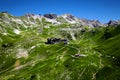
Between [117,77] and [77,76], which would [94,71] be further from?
[117,77]

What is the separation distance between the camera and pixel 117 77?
172m

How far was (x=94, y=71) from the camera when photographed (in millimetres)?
195750

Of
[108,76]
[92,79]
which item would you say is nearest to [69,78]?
[92,79]

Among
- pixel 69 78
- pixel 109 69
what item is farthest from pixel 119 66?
pixel 69 78

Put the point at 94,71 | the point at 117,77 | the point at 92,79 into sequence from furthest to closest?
1. the point at 94,71
2. the point at 92,79
3. the point at 117,77

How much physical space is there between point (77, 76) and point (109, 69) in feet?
94.9

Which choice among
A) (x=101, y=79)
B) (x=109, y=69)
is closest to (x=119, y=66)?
Result: (x=109, y=69)

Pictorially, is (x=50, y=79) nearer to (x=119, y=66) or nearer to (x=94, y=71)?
(x=94, y=71)

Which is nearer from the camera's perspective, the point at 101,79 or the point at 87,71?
the point at 101,79

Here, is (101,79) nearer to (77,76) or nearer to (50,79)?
(77,76)

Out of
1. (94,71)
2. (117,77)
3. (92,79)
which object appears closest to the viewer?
(117,77)

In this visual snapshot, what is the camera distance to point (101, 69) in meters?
195

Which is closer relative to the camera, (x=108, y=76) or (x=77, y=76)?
(x=108, y=76)

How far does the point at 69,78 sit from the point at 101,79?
95.8 feet
